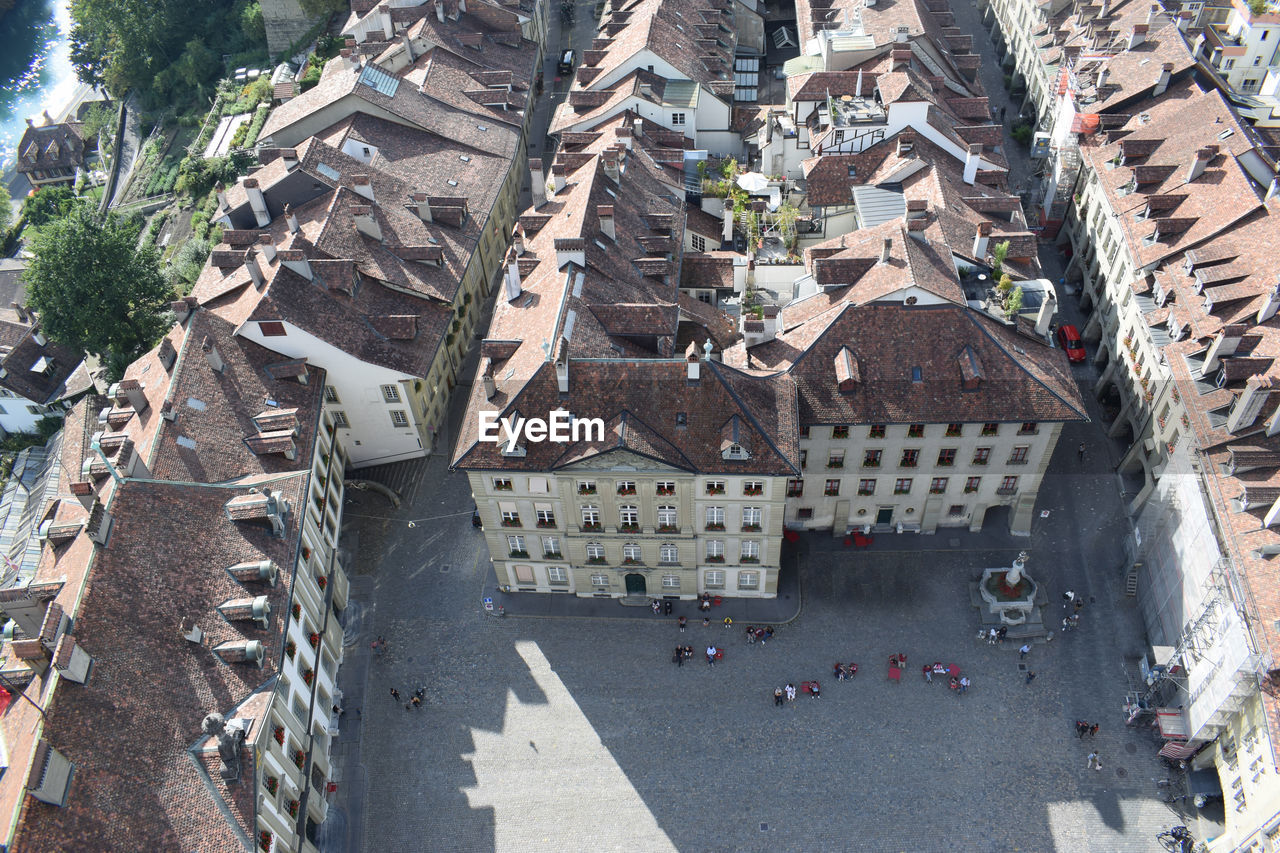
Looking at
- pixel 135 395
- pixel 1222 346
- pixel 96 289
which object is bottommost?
pixel 96 289

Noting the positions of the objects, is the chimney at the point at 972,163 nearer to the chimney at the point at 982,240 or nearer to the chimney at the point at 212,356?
the chimney at the point at 982,240

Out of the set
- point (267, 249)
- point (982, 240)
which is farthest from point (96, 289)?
point (982, 240)

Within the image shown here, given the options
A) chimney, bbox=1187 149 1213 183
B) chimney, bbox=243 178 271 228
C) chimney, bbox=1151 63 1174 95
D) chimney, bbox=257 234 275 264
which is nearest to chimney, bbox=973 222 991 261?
chimney, bbox=1187 149 1213 183

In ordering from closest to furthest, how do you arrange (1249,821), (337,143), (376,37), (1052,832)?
(1249,821), (1052,832), (337,143), (376,37)

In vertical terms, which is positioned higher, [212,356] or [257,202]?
[257,202]

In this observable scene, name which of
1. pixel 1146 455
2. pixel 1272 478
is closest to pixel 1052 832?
pixel 1272 478

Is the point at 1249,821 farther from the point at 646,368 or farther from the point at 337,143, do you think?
the point at 337,143

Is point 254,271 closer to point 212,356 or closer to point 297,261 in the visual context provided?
point 297,261
